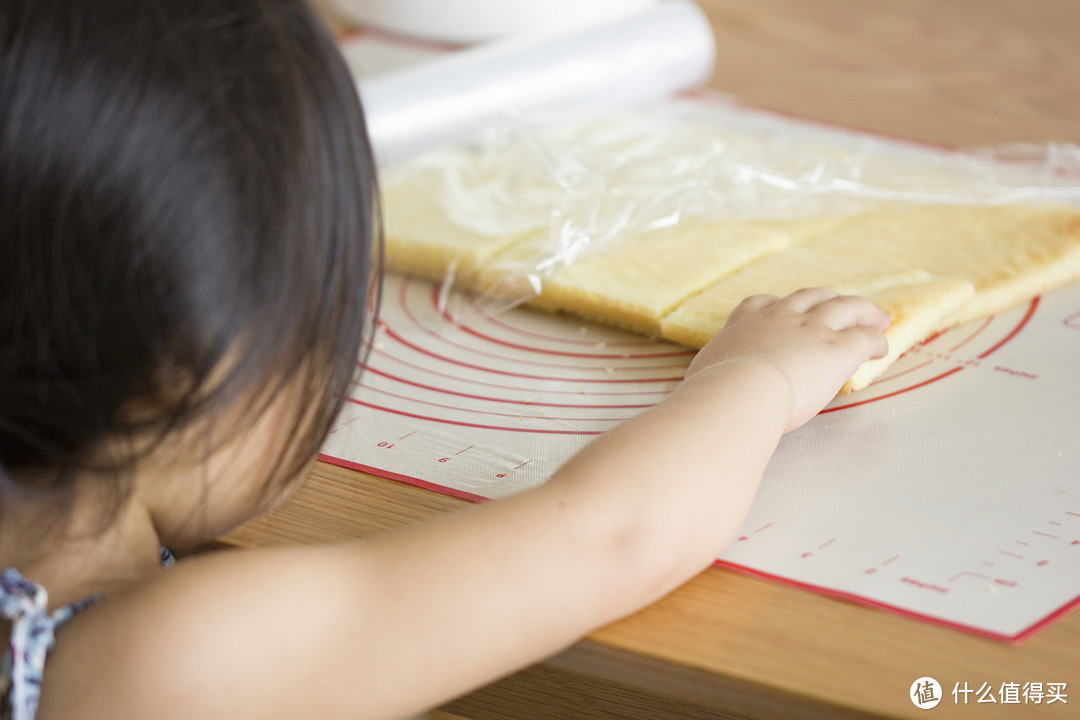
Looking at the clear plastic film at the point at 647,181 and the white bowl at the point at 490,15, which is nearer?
the clear plastic film at the point at 647,181

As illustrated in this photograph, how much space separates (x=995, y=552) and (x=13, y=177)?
1.37ft

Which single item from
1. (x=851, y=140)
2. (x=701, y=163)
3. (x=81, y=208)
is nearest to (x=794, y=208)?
(x=701, y=163)

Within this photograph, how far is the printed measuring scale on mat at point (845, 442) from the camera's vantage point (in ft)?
1.50

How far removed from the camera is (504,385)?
63cm

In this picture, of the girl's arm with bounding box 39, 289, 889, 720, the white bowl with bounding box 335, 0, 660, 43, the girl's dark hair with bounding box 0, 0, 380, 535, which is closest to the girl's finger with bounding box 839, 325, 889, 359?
the girl's arm with bounding box 39, 289, 889, 720

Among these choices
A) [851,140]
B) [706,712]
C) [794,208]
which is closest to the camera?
[706,712]

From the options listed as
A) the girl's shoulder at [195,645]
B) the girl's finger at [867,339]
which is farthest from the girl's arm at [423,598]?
the girl's finger at [867,339]

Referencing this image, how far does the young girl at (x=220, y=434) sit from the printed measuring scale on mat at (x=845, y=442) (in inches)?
1.9

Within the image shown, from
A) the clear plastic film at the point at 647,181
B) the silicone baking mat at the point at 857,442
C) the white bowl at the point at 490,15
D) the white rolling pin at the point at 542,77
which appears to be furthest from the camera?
the white bowl at the point at 490,15

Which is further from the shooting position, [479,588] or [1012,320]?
[1012,320]

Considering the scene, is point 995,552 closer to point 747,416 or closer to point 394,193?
point 747,416

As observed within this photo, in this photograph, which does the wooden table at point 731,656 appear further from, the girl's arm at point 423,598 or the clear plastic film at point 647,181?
the clear plastic film at point 647,181

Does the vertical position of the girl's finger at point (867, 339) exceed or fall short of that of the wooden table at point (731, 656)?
it exceeds it

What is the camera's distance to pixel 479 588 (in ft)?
1.38
